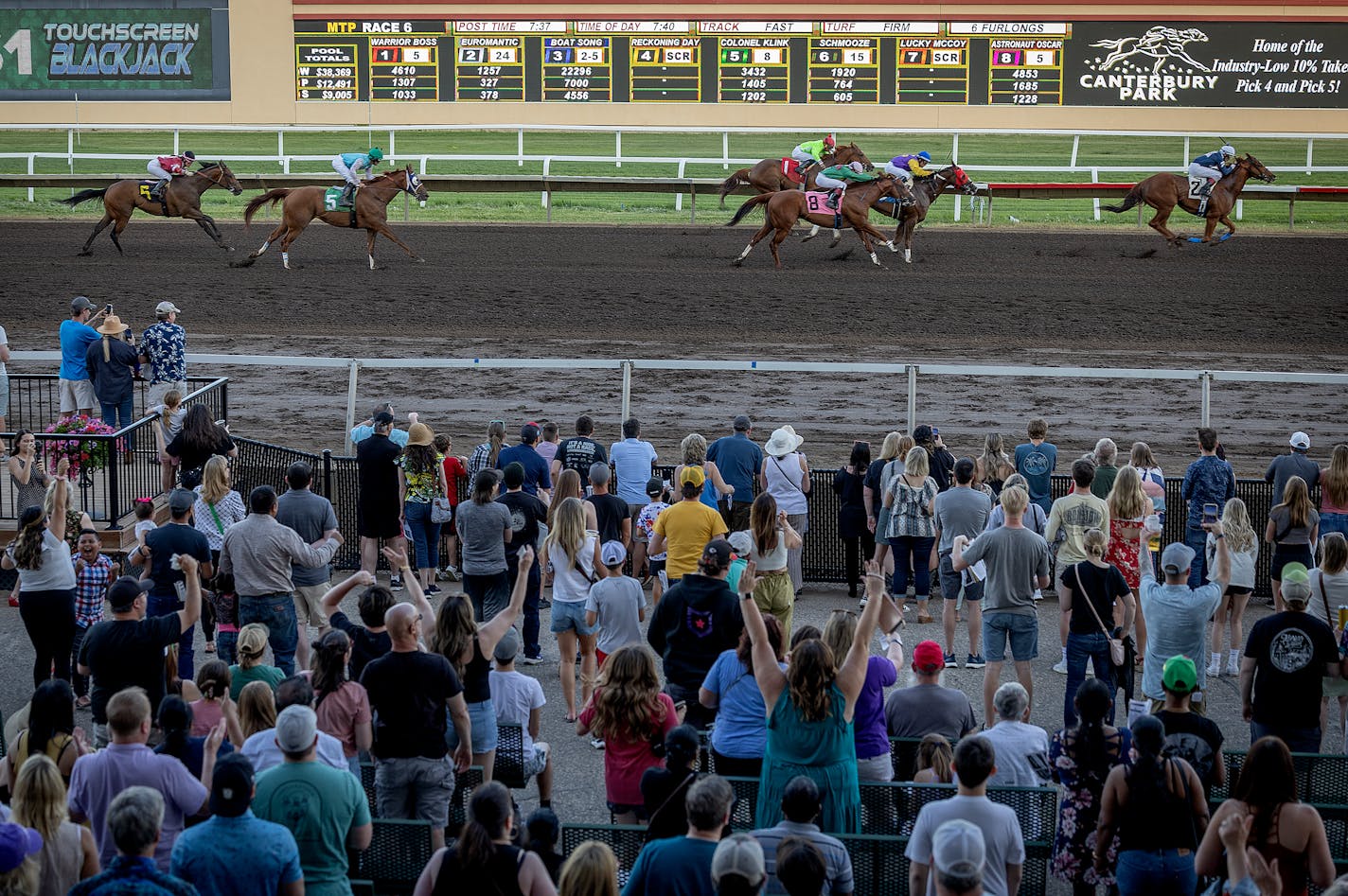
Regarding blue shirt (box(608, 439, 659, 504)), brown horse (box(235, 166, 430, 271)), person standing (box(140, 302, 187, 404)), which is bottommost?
blue shirt (box(608, 439, 659, 504))

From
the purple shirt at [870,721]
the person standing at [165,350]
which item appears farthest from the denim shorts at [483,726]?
the person standing at [165,350]

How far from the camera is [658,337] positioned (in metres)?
18.3

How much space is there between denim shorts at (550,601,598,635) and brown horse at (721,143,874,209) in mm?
17187

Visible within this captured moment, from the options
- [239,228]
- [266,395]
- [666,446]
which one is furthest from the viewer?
[239,228]

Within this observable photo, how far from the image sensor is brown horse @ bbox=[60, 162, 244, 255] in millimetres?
23413

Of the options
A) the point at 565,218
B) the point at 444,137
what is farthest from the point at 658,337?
the point at 444,137

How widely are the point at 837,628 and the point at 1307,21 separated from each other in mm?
34080

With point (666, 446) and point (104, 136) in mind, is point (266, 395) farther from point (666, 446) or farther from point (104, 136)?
point (104, 136)

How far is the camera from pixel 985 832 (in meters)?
4.95

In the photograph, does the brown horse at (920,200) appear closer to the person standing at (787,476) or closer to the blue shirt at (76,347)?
the blue shirt at (76,347)

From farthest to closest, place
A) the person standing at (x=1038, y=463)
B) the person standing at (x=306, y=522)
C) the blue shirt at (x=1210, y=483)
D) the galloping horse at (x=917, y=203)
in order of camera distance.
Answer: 1. the galloping horse at (x=917, y=203)
2. the person standing at (x=1038, y=463)
3. the blue shirt at (x=1210, y=483)
4. the person standing at (x=306, y=522)

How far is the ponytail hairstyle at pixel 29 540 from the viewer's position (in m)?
8.02

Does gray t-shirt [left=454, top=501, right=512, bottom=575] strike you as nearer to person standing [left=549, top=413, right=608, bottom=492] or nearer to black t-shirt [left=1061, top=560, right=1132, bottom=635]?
person standing [left=549, top=413, right=608, bottom=492]

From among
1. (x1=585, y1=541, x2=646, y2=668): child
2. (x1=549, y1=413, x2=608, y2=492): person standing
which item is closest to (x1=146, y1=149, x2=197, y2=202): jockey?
(x1=549, y1=413, x2=608, y2=492): person standing
